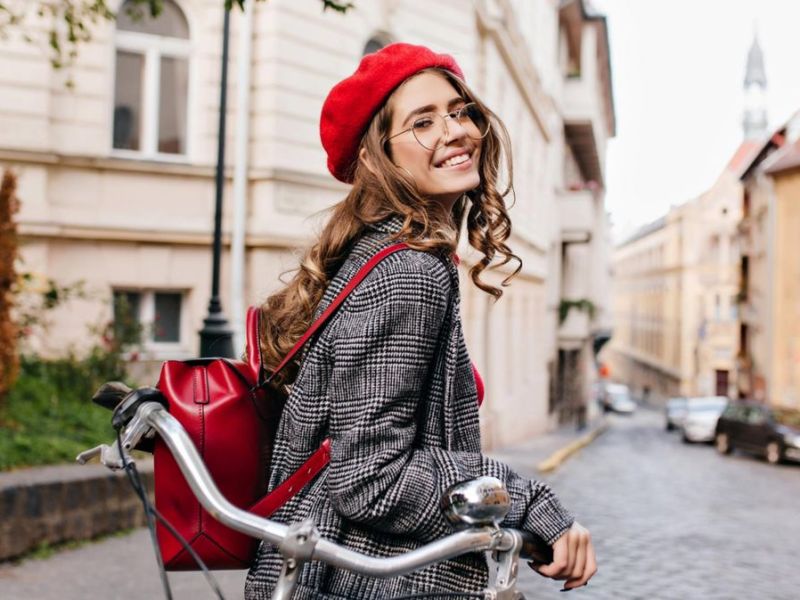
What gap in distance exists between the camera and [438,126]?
213 cm

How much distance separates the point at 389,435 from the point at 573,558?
0.40 metres

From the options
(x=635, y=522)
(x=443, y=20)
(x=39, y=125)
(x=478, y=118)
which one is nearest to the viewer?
(x=478, y=118)

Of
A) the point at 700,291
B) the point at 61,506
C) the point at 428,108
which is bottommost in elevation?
the point at 61,506

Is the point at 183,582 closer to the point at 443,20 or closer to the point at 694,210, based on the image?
the point at 443,20

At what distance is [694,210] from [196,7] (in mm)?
71330

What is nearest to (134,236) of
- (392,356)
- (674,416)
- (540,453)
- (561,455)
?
(540,453)

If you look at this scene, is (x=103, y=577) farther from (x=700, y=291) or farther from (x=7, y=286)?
(x=700, y=291)

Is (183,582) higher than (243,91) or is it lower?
lower

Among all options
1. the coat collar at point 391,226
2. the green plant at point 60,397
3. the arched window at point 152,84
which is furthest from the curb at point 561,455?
the coat collar at point 391,226

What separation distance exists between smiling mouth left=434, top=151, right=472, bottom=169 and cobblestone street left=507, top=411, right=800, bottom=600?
5.43 m

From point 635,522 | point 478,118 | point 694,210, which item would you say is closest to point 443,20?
point 635,522

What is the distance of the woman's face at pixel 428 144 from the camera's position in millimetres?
2109

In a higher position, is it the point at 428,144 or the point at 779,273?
the point at 779,273

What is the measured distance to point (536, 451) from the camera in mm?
22000
